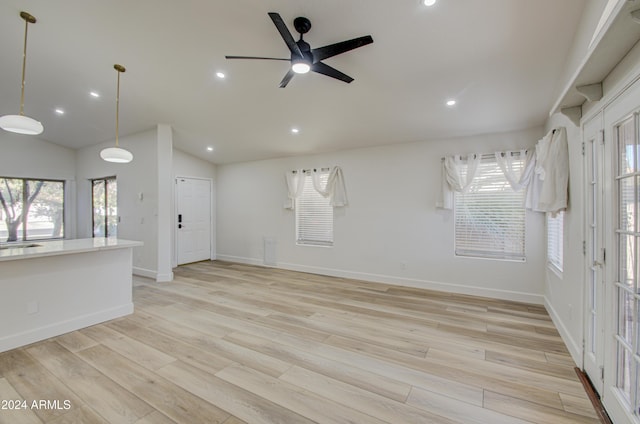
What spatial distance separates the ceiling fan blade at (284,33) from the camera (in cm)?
188

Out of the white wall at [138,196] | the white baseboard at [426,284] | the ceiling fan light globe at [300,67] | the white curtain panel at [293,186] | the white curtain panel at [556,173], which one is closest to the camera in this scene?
the ceiling fan light globe at [300,67]

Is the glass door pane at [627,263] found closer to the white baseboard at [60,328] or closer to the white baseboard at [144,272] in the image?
the white baseboard at [60,328]

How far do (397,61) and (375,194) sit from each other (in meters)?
2.54

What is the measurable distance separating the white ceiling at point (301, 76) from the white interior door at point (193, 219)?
6.39ft

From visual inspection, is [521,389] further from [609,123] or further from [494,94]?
[494,94]

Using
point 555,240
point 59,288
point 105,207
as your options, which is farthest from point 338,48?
point 105,207

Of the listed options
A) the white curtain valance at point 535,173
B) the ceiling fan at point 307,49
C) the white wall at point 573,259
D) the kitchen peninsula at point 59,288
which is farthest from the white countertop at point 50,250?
the white wall at point 573,259

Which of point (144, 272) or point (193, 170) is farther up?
point (193, 170)

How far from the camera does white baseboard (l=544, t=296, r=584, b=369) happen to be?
228 cm

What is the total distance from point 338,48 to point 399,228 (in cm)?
333

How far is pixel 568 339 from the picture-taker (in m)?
2.59

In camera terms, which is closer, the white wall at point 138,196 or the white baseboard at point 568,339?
the white baseboard at point 568,339

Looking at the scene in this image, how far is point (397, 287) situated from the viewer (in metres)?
4.63

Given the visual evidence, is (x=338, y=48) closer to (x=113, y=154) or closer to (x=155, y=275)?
(x=113, y=154)
